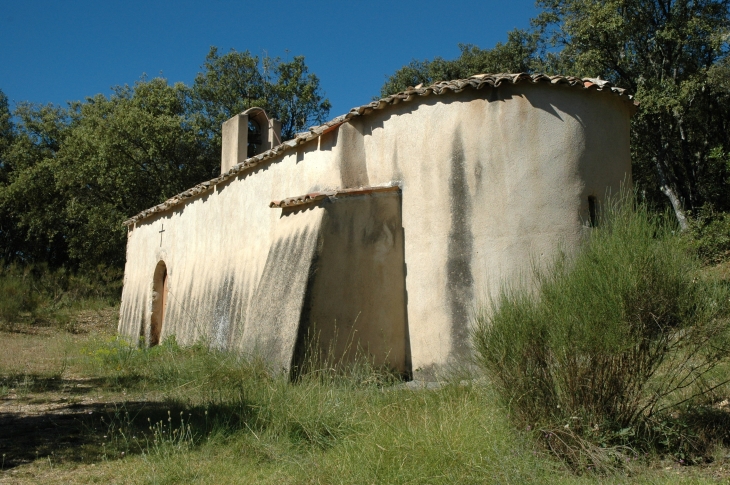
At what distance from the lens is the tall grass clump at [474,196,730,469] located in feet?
16.5

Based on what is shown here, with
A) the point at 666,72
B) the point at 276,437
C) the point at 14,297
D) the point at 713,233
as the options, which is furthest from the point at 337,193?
the point at 14,297

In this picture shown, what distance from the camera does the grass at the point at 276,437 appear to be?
16.4 ft

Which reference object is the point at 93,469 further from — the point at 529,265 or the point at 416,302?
the point at 529,265

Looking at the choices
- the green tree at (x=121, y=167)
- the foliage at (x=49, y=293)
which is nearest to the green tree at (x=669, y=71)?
the green tree at (x=121, y=167)

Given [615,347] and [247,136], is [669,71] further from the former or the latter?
[615,347]

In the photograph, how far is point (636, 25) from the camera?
17.3 meters

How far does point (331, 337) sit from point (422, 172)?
2694mm

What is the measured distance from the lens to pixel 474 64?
24.5m

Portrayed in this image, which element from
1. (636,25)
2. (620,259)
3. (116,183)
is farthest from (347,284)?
(116,183)

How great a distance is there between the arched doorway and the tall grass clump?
12605 mm

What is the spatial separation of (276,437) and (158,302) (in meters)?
11.6

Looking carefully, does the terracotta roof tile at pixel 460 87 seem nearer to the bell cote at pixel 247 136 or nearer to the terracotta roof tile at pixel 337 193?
the terracotta roof tile at pixel 337 193

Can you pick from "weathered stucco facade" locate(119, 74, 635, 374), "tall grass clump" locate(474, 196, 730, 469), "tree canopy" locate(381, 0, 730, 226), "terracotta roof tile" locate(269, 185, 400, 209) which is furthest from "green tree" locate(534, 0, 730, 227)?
"tall grass clump" locate(474, 196, 730, 469)

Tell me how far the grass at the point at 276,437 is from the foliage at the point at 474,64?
55.4ft
